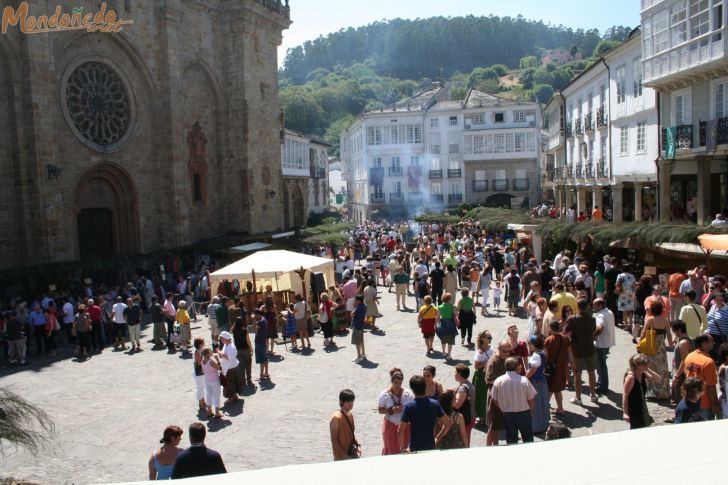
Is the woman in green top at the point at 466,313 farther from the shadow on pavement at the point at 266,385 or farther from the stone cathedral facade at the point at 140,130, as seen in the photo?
the stone cathedral facade at the point at 140,130

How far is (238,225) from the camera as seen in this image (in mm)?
34375

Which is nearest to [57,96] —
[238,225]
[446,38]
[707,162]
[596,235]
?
[238,225]

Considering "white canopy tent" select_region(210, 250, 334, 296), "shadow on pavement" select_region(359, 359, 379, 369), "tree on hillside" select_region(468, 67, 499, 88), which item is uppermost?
"tree on hillside" select_region(468, 67, 499, 88)

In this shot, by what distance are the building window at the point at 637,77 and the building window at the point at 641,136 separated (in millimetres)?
1201

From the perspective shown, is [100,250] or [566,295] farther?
[100,250]

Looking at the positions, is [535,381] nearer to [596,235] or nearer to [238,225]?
[596,235]

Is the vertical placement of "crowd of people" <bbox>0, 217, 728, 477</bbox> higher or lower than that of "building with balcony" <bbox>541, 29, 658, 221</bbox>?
lower

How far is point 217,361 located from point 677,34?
18713 millimetres

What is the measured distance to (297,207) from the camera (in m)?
49.8

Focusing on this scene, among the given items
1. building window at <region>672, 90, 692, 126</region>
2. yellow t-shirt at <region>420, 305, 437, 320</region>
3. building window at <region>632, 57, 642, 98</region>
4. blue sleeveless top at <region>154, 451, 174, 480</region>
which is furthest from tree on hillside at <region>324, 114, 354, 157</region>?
blue sleeveless top at <region>154, 451, 174, 480</region>

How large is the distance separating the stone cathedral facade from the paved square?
8836mm

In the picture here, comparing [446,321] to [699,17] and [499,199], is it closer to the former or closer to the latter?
[699,17]

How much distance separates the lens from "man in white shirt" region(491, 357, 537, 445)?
309 inches

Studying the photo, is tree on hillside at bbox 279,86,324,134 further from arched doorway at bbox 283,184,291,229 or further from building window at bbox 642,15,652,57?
building window at bbox 642,15,652,57
